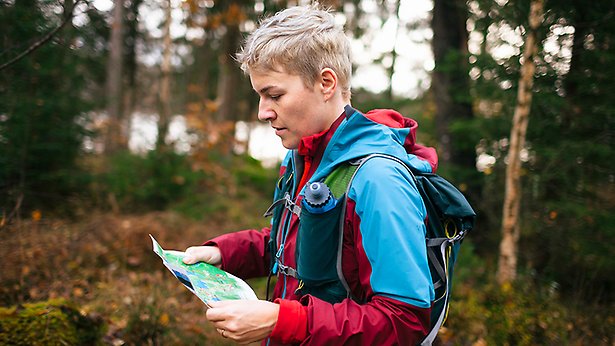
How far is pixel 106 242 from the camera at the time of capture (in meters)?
6.24

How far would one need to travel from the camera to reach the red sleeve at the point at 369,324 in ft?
4.84

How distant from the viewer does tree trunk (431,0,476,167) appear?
728 cm

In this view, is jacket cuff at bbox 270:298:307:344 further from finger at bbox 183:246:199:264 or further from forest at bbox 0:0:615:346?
forest at bbox 0:0:615:346

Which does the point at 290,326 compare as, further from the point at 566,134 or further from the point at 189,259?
the point at 566,134

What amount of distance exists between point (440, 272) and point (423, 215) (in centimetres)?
25

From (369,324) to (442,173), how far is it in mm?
5857

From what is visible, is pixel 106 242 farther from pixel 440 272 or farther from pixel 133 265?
pixel 440 272

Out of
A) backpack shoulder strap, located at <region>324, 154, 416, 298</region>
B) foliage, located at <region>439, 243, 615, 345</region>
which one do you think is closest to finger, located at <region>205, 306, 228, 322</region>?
backpack shoulder strap, located at <region>324, 154, 416, 298</region>

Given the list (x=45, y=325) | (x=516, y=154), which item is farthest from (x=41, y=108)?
(x=516, y=154)

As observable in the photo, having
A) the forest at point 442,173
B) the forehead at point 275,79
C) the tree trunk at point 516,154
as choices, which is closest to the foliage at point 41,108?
the forest at point 442,173

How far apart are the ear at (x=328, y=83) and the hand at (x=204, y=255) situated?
875mm

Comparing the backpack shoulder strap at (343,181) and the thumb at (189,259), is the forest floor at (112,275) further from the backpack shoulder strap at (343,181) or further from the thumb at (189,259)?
the backpack shoulder strap at (343,181)

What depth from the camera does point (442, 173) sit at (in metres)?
7.02

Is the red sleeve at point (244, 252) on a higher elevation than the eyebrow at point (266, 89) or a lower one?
lower
